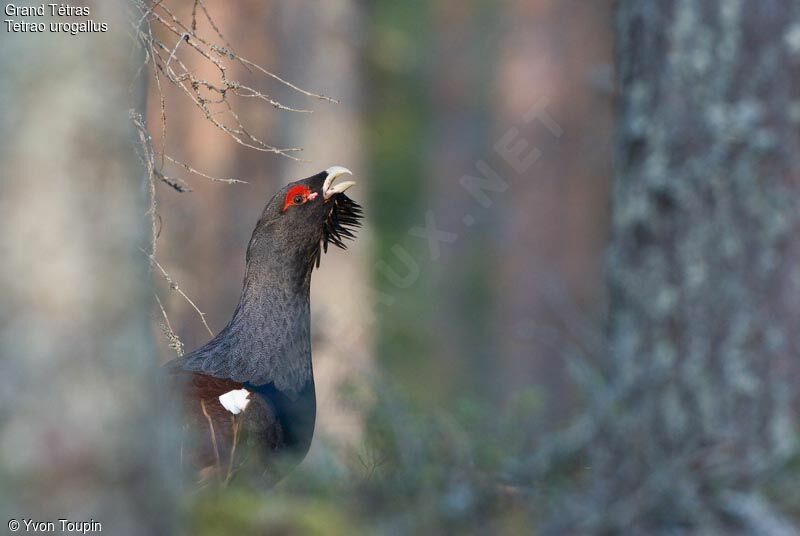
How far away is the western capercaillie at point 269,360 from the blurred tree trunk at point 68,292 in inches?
63.3

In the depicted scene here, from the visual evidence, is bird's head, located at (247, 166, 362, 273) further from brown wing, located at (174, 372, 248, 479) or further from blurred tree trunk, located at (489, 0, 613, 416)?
blurred tree trunk, located at (489, 0, 613, 416)

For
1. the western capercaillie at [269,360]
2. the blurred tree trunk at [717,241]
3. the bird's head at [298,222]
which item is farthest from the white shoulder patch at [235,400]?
the blurred tree trunk at [717,241]

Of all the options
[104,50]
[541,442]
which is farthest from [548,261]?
[104,50]

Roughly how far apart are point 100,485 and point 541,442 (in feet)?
6.47

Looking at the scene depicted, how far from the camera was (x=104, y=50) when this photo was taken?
240 cm

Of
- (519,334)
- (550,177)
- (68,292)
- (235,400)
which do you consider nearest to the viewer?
(68,292)

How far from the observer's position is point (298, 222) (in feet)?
16.0

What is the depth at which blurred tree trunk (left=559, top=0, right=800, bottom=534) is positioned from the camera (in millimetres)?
4250

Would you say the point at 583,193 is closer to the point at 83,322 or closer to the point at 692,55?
the point at 692,55

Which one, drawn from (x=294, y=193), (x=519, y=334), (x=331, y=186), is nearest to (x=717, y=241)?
(x=519, y=334)

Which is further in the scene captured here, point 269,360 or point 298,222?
point 298,222

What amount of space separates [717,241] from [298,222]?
5.98 feet

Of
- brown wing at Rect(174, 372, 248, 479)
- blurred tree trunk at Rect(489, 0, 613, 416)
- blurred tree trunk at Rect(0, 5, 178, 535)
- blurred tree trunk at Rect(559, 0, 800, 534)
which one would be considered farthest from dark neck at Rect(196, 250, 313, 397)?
blurred tree trunk at Rect(489, 0, 613, 416)

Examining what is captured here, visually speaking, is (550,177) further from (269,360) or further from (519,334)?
(269,360)
